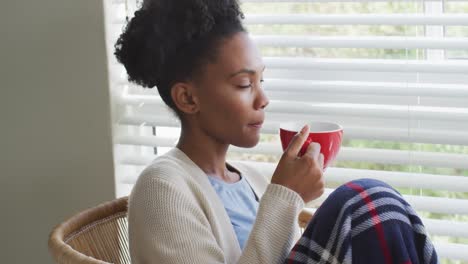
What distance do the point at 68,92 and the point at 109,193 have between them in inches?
8.9

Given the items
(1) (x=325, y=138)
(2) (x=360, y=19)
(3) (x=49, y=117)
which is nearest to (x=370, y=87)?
(2) (x=360, y=19)

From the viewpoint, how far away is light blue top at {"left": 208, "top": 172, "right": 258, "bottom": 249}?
1.34m

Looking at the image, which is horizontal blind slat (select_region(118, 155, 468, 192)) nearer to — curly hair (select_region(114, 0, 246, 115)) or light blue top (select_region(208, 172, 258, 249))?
light blue top (select_region(208, 172, 258, 249))

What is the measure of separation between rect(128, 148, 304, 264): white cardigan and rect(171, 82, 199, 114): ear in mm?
99

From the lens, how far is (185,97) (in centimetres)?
132

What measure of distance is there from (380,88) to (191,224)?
53 centimetres

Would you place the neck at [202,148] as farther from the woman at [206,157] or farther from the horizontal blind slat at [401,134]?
the horizontal blind slat at [401,134]

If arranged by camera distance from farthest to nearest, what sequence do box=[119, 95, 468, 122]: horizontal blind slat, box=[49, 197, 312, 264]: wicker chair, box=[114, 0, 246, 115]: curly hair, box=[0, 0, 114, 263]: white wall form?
box=[0, 0, 114, 263]: white wall → box=[119, 95, 468, 122]: horizontal blind slat → box=[49, 197, 312, 264]: wicker chair → box=[114, 0, 246, 115]: curly hair

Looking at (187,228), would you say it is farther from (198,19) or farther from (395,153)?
(395,153)

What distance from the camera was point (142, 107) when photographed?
1.77m

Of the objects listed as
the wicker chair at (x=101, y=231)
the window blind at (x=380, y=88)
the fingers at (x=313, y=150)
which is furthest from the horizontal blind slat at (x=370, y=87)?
the fingers at (x=313, y=150)

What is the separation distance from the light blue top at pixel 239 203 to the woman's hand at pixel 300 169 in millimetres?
139

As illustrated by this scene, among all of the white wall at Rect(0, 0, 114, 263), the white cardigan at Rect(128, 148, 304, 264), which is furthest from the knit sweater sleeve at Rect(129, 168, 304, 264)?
the white wall at Rect(0, 0, 114, 263)

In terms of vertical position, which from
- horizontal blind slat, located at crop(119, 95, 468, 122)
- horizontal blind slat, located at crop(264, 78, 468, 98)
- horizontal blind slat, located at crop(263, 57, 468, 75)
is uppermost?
horizontal blind slat, located at crop(263, 57, 468, 75)
